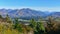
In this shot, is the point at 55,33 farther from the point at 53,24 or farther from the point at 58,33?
the point at 53,24

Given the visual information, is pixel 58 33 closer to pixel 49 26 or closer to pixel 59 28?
pixel 59 28

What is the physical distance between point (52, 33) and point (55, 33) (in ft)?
1.97

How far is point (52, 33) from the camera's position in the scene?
31281 mm

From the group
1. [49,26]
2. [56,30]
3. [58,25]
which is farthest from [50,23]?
[56,30]

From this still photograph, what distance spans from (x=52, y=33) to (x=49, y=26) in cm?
605

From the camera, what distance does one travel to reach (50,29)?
34.6m

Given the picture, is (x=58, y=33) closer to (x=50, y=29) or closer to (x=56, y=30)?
(x=56, y=30)

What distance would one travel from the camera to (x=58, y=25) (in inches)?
1371

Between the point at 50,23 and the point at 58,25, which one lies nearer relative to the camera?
the point at 58,25

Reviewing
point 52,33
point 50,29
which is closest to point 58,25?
point 50,29

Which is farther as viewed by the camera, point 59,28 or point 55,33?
point 59,28

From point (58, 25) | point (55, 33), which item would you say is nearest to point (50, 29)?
point (58, 25)

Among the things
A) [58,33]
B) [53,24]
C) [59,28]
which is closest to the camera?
[58,33]

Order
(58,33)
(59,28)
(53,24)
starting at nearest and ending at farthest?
(58,33) → (59,28) → (53,24)
